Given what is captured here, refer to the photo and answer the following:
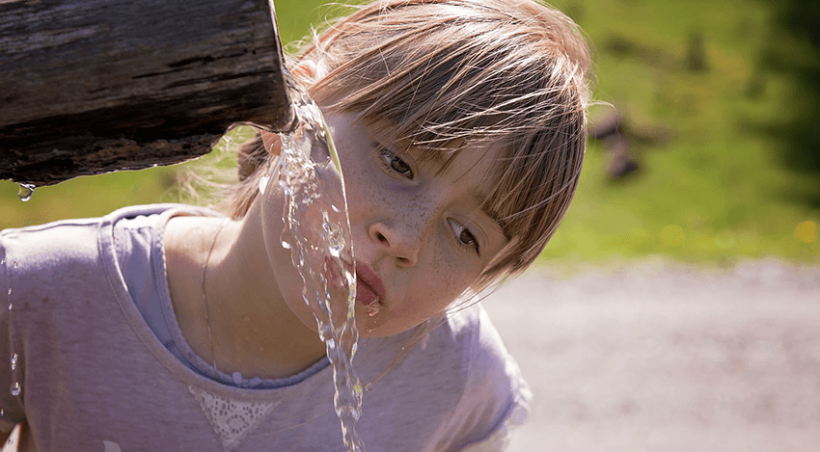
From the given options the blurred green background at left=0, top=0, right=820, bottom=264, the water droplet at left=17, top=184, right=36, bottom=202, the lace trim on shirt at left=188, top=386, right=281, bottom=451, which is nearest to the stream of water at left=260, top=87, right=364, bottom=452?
the lace trim on shirt at left=188, top=386, right=281, bottom=451

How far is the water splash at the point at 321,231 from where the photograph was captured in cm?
128

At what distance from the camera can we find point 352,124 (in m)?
1.55

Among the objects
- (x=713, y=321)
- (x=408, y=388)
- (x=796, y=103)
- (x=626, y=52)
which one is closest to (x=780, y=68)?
(x=796, y=103)

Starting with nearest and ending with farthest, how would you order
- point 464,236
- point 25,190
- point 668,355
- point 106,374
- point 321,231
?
point 25,190, point 321,231, point 464,236, point 106,374, point 668,355

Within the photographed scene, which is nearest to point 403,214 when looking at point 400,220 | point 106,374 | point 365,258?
point 400,220

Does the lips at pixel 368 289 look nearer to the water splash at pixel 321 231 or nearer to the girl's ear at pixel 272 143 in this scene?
the water splash at pixel 321 231

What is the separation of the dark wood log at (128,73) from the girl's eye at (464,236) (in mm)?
631

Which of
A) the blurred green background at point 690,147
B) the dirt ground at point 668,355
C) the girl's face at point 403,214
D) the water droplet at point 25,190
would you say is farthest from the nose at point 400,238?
the blurred green background at point 690,147

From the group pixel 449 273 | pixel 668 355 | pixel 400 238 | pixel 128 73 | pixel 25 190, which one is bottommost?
pixel 668 355

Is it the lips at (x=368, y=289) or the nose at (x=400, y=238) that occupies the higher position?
the nose at (x=400, y=238)

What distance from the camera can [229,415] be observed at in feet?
5.87

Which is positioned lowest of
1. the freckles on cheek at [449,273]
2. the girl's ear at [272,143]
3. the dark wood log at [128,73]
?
the freckles on cheek at [449,273]

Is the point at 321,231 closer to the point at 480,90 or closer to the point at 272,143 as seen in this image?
the point at 272,143

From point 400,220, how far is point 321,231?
15 centimetres
